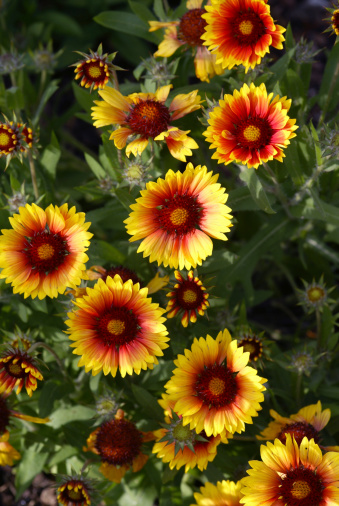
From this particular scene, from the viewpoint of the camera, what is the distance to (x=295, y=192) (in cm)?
243

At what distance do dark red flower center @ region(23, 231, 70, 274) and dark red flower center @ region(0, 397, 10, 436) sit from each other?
2.03 feet

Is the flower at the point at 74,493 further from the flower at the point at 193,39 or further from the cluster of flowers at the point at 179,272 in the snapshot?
the flower at the point at 193,39

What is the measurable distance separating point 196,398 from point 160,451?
0.25 metres

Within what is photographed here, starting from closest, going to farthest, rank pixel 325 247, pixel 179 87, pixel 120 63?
1. pixel 179 87
2. pixel 325 247
3. pixel 120 63

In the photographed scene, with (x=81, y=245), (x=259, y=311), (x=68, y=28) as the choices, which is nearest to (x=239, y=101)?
(x=81, y=245)

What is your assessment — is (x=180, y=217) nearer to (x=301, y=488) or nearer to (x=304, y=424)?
(x=304, y=424)

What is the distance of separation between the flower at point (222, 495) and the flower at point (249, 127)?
1.14 metres

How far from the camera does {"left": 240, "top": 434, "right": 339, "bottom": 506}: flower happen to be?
1715 millimetres

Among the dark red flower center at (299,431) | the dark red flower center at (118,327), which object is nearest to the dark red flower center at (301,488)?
the dark red flower center at (299,431)

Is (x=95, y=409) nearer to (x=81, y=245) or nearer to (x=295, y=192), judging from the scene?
(x=81, y=245)

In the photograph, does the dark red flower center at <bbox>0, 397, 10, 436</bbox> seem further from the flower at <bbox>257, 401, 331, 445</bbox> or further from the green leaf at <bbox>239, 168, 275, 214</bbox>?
the green leaf at <bbox>239, 168, 275, 214</bbox>

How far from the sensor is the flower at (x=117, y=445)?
2.01 metres

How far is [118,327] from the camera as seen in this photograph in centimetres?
186

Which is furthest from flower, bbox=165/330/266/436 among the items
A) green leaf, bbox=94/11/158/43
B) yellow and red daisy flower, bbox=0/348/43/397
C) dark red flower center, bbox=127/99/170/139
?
green leaf, bbox=94/11/158/43
